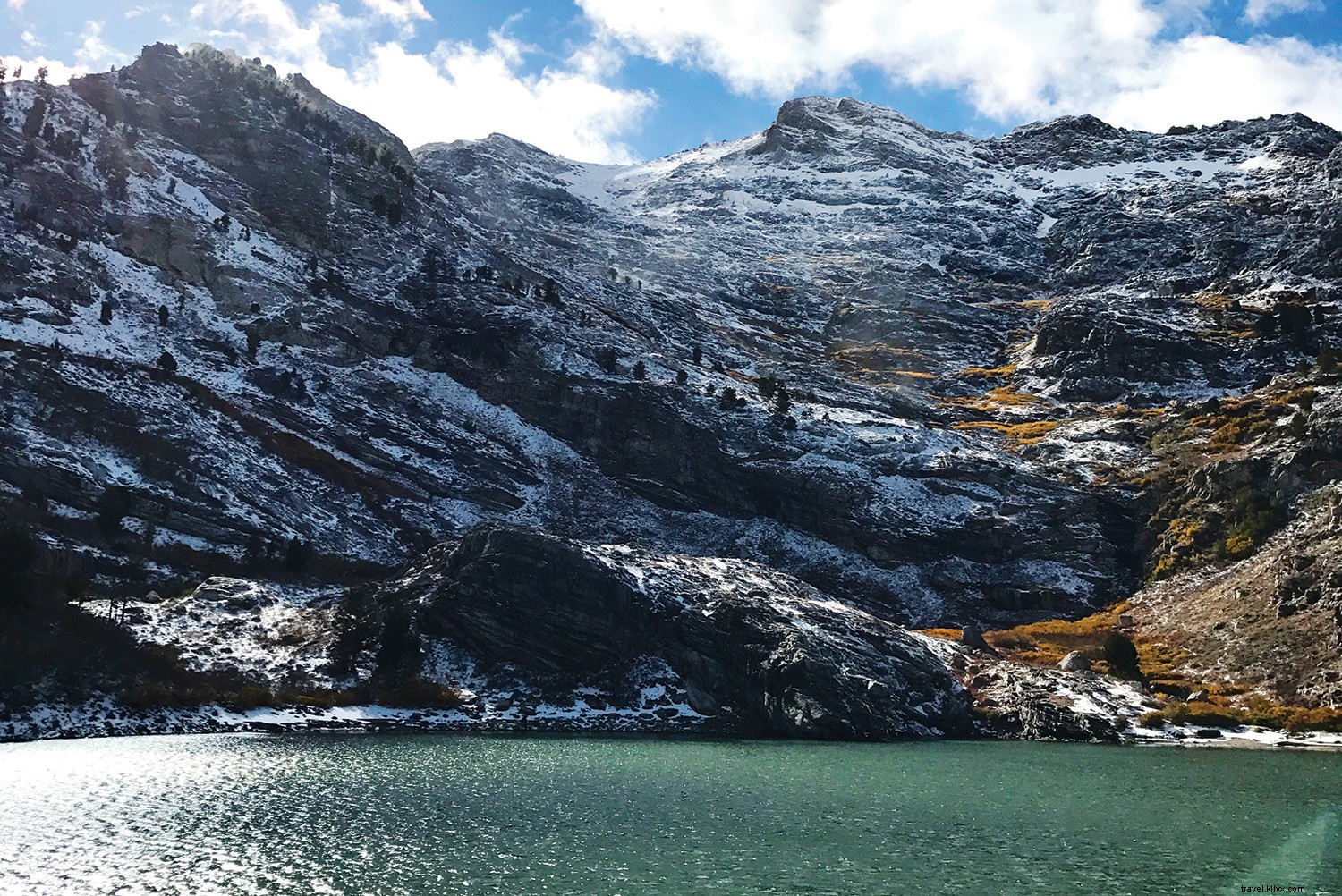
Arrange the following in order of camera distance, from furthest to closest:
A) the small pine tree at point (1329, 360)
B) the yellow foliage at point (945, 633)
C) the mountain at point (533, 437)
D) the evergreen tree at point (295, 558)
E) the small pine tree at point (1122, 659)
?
the small pine tree at point (1329, 360)
the yellow foliage at point (945, 633)
the evergreen tree at point (295, 558)
the small pine tree at point (1122, 659)
the mountain at point (533, 437)

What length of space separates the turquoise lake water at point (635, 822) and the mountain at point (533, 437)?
1890cm

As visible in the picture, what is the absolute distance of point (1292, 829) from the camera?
34.3 m

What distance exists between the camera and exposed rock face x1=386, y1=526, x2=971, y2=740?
70.3 metres

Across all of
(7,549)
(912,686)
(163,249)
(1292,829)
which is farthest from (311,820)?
(163,249)

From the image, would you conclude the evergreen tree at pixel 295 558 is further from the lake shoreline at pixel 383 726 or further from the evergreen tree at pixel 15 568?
the evergreen tree at pixel 15 568

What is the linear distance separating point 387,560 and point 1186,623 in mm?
70772

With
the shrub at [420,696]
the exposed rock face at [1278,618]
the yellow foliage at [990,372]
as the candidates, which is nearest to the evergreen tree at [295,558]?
the shrub at [420,696]

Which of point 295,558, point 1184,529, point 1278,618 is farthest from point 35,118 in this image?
point 1278,618

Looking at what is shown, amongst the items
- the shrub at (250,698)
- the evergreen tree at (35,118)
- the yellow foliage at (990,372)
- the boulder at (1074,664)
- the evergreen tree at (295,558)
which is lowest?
the shrub at (250,698)

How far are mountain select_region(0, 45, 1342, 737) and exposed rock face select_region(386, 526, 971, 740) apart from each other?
31 cm

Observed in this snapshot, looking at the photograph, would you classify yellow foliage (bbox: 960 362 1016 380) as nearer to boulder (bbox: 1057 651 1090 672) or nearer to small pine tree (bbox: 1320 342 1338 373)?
small pine tree (bbox: 1320 342 1338 373)

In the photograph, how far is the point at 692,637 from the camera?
75.9 meters

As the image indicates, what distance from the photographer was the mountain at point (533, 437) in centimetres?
7500

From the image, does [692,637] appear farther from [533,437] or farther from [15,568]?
[533,437]
